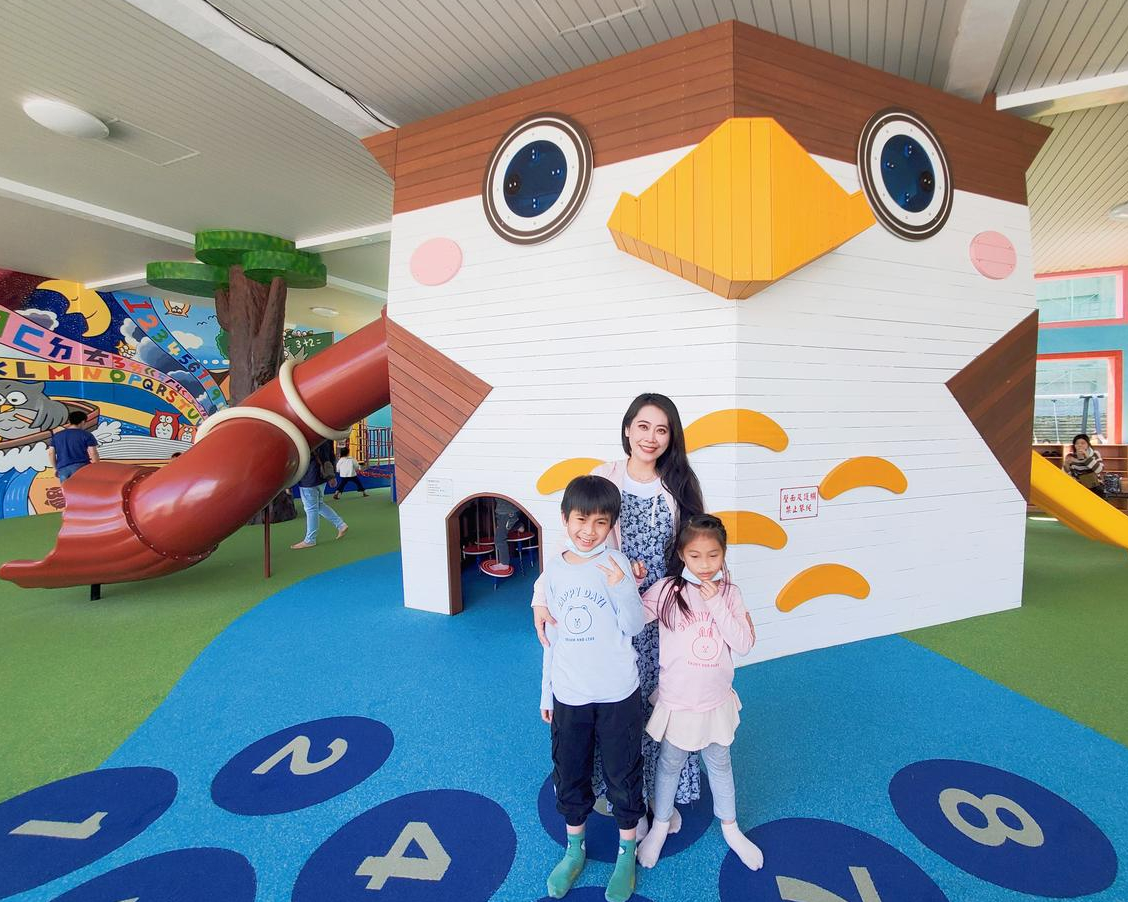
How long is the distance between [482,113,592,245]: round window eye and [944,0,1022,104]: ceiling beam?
224 cm

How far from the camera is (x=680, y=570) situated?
1911 mm

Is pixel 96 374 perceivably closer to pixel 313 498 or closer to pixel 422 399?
pixel 313 498

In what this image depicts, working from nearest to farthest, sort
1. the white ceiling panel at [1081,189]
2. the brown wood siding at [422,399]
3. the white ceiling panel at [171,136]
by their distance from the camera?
the white ceiling panel at [171,136], the brown wood siding at [422,399], the white ceiling panel at [1081,189]

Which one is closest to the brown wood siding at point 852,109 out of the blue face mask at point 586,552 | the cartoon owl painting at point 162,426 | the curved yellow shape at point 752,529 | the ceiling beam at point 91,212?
the curved yellow shape at point 752,529

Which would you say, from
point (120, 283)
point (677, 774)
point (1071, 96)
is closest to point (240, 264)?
point (120, 283)

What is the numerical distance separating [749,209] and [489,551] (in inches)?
144

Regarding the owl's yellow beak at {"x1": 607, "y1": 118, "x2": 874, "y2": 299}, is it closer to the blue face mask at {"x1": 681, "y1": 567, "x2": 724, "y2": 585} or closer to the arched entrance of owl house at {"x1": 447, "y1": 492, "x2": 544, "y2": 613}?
the blue face mask at {"x1": 681, "y1": 567, "x2": 724, "y2": 585}

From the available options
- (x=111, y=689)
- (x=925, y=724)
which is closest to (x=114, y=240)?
(x=111, y=689)

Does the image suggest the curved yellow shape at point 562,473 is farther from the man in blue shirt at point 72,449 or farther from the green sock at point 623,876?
the man in blue shirt at point 72,449

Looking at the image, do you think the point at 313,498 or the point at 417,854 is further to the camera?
the point at 313,498

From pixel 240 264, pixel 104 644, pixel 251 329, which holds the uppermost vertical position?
pixel 240 264

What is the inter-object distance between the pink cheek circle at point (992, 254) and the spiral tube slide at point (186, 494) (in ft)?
14.3

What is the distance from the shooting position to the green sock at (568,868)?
1.78 meters

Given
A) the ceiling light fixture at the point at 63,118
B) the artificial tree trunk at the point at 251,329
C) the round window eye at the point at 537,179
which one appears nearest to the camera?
the round window eye at the point at 537,179
